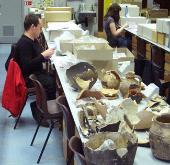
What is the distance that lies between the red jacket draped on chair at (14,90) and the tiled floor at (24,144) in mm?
215

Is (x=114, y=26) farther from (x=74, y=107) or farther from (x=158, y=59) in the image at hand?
(x=74, y=107)

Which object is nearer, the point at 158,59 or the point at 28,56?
the point at 28,56

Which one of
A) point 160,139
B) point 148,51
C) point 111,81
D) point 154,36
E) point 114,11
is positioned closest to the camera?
point 160,139

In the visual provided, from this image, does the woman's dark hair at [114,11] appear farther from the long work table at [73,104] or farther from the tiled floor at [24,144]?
the tiled floor at [24,144]

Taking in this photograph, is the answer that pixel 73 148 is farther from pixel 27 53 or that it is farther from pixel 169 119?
pixel 27 53

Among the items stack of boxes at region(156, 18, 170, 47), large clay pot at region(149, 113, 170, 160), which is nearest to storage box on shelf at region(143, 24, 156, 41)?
stack of boxes at region(156, 18, 170, 47)

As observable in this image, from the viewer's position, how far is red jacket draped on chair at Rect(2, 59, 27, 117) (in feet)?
15.0

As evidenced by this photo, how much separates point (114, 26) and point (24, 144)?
10.9ft

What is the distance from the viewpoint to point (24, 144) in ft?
13.9

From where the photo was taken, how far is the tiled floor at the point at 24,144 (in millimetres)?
3879

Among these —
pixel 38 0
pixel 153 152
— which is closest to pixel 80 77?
pixel 153 152

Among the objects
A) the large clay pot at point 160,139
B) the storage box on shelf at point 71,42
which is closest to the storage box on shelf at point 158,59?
the storage box on shelf at point 71,42

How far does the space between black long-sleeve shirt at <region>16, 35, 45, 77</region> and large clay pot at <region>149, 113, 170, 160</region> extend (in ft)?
8.90

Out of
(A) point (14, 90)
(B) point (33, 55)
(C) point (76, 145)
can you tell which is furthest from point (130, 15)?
(C) point (76, 145)
